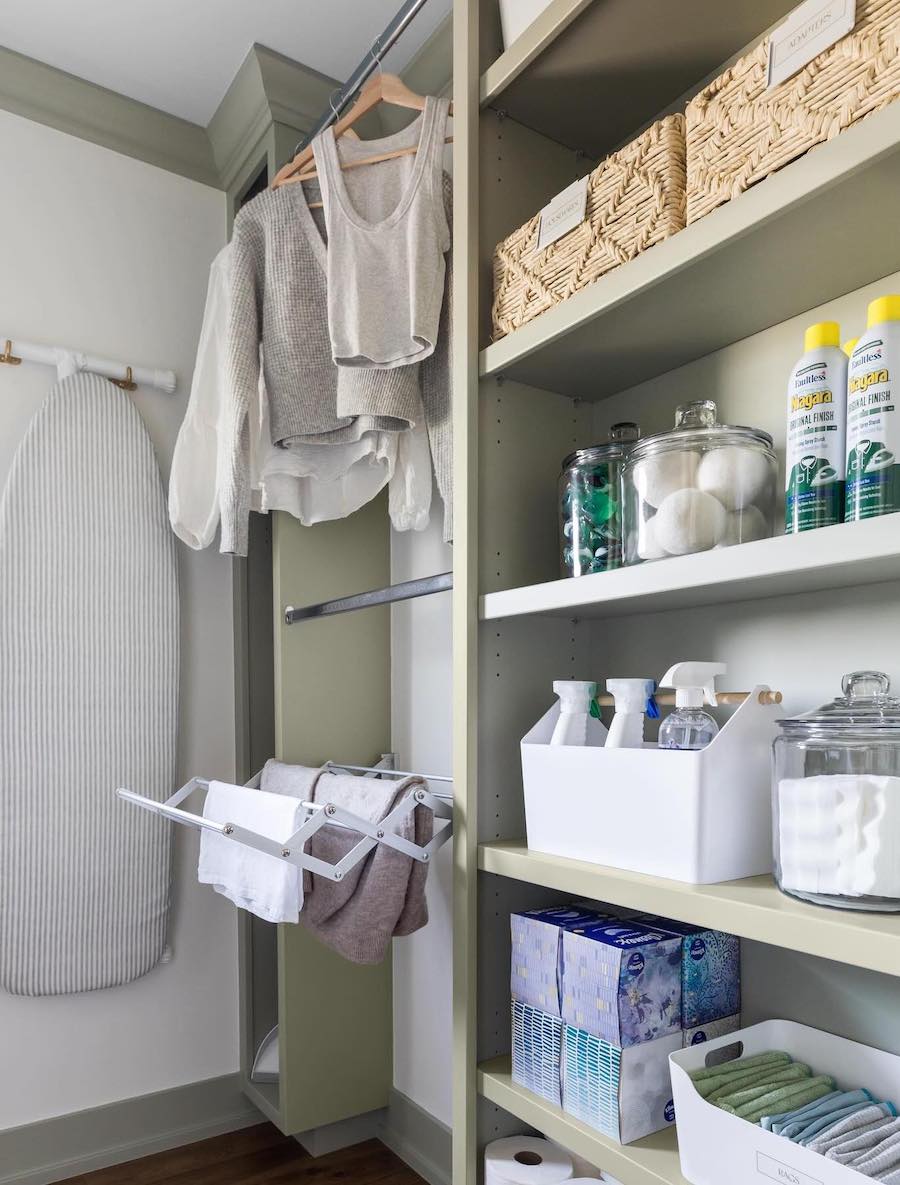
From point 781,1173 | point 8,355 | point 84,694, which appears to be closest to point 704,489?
point 781,1173

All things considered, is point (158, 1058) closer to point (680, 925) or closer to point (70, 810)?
point (70, 810)

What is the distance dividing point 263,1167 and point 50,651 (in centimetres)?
119

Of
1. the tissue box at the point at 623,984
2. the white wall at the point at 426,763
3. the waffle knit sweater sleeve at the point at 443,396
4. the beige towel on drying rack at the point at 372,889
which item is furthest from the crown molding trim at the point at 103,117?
the tissue box at the point at 623,984

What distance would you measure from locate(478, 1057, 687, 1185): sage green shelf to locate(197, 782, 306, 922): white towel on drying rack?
14.3 inches

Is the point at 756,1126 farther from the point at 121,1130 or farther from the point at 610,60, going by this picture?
the point at 121,1130

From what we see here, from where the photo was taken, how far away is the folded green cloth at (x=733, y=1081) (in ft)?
2.90

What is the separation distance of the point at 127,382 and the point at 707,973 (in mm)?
1697

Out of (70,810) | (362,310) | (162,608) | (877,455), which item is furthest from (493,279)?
(70,810)

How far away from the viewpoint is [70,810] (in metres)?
1.85

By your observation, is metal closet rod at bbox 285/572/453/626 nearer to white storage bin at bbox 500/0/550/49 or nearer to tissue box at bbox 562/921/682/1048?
tissue box at bbox 562/921/682/1048

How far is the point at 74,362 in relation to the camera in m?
1.91

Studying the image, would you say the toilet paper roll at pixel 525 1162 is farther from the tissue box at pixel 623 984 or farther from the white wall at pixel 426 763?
the white wall at pixel 426 763

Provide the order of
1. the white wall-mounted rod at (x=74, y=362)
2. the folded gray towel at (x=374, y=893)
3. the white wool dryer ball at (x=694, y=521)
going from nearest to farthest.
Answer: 1. the white wool dryer ball at (x=694, y=521)
2. the folded gray towel at (x=374, y=893)
3. the white wall-mounted rod at (x=74, y=362)

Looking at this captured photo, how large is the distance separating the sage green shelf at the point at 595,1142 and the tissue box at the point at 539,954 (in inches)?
4.2
